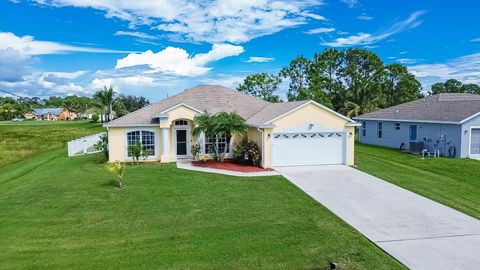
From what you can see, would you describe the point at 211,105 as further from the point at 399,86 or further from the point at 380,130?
the point at 399,86

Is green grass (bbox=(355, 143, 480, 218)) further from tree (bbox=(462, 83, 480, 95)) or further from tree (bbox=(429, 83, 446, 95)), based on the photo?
tree (bbox=(462, 83, 480, 95))

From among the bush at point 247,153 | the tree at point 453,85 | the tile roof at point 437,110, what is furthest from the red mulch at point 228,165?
the tree at point 453,85

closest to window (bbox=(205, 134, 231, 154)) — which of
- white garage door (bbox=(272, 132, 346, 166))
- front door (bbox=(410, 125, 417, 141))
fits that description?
white garage door (bbox=(272, 132, 346, 166))

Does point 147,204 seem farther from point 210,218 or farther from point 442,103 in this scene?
point 442,103

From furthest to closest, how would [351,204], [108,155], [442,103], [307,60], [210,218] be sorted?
[307,60]
[442,103]
[108,155]
[351,204]
[210,218]

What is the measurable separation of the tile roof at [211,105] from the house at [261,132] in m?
0.06

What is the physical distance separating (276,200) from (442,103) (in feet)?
71.4

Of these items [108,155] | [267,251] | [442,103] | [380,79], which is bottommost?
[267,251]

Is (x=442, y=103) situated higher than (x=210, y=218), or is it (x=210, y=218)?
(x=442, y=103)

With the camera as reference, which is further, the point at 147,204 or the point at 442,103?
the point at 442,103

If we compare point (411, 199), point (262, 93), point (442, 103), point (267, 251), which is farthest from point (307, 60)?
point (267, 251)

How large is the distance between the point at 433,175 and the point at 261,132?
9212 mm

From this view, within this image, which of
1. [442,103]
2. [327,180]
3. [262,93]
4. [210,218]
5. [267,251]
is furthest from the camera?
[262,93]

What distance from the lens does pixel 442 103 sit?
28875mm
